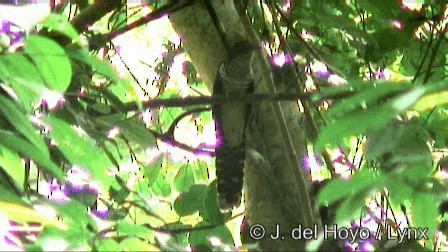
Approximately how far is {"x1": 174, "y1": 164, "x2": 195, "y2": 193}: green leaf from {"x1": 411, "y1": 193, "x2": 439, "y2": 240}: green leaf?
87 centimetres

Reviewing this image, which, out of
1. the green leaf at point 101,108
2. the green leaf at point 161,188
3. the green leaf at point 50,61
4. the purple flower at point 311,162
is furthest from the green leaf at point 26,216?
the green leaf at point 161,188

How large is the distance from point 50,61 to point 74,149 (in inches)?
6.0

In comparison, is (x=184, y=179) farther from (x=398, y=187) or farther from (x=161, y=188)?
(x=398, y=187)

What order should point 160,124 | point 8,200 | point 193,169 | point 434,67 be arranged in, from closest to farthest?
point 8,200 < point 434,67 < point 193,169 < point 160,124

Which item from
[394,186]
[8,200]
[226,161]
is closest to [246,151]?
[226,161]

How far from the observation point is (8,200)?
0.64 metres

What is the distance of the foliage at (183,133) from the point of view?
0.50 meters

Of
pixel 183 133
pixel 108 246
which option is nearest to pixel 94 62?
pixel 108 246

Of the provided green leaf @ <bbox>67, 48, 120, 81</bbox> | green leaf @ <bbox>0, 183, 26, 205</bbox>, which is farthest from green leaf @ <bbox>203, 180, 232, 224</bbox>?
green leaf @ <bbox>67, 48, 120, 81</bbox>

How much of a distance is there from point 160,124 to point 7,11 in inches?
25.4

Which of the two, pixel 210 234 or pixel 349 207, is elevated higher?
pixel 210 234

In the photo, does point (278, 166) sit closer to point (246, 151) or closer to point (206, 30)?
point (246, 151)

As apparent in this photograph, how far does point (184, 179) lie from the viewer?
53.2 inches

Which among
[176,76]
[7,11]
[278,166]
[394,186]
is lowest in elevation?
[394,186]
